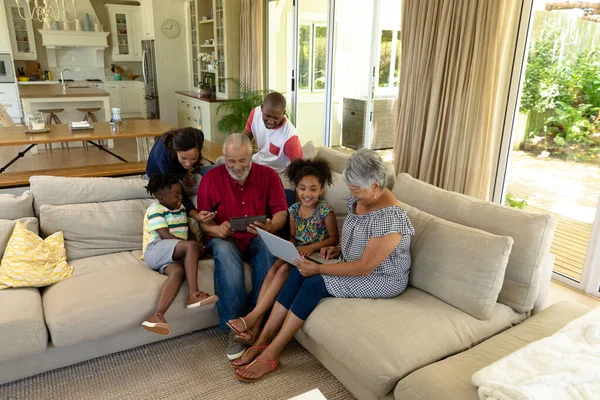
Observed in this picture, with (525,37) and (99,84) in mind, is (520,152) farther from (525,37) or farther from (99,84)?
(99,84)

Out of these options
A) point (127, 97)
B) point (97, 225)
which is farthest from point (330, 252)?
point (127, 97)

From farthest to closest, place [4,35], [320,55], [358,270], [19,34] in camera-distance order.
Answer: [19,34]
[4,35]
[320,55]
[358,270]

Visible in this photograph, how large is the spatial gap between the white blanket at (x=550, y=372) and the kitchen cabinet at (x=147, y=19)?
316 inches

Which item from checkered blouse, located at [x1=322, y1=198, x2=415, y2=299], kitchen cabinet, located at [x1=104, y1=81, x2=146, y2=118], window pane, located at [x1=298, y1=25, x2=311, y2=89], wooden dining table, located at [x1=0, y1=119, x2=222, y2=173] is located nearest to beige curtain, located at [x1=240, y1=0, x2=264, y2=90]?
window pane, located at [x1=298, y1=25, x2=311, y2=89]

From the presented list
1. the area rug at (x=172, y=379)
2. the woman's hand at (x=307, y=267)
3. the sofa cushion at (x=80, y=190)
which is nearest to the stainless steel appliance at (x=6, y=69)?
the sofa cushion at (x=80, y=190)

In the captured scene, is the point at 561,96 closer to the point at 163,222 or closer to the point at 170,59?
the point at 163,222

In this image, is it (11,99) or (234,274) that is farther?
(11,99)

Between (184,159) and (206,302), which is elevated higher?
(184,159)

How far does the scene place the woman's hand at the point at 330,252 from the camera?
95.2 inches

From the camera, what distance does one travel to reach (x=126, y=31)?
9227mm

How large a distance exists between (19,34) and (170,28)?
302 cm

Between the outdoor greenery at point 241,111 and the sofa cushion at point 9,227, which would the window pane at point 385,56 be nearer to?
the outdoor greenery at point 241,111

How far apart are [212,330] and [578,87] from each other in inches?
109

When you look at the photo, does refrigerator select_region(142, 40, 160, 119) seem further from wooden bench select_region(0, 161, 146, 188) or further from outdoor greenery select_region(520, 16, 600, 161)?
outdoor greenery select_region(520, 16, 600, 161)
